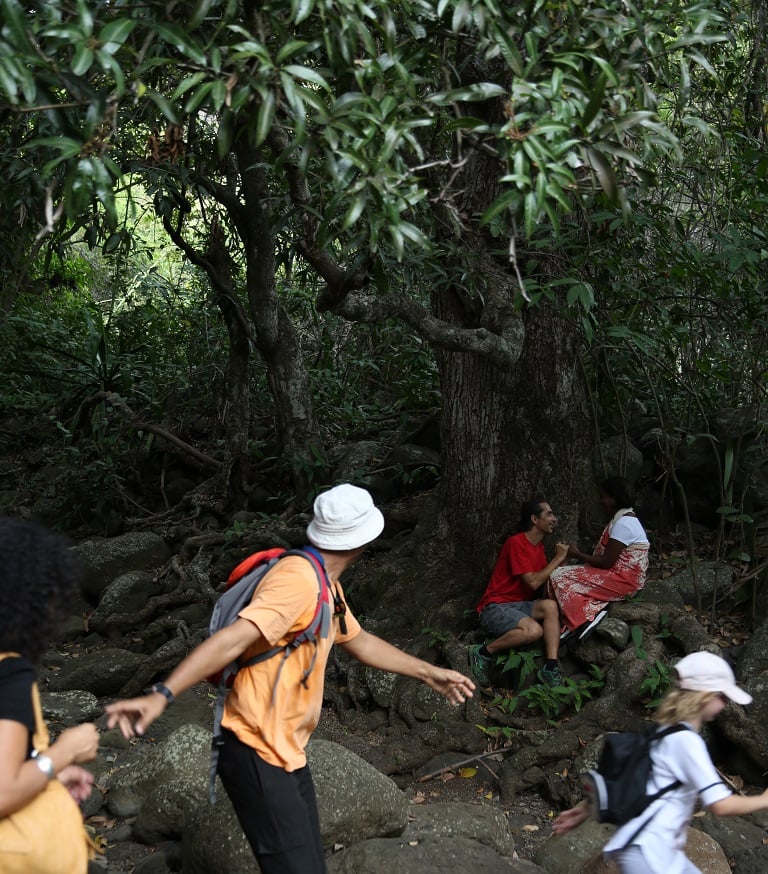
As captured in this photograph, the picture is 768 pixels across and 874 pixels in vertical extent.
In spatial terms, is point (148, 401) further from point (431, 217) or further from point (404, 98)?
point (404, 98)

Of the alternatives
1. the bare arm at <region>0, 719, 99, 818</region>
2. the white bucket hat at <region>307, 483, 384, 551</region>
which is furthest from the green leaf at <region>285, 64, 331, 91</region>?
the bare arm at <region>0, 719, 99, 818</region>

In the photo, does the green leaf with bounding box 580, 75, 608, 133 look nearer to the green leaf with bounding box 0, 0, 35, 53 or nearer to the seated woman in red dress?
the green leaf with bounding box 0, 0, 35, 53

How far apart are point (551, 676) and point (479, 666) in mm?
472

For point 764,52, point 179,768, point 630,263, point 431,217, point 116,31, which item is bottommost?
point 179,768

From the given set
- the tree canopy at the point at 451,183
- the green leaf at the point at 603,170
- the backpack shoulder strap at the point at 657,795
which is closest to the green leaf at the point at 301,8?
the tree canopy at the point at 451,183

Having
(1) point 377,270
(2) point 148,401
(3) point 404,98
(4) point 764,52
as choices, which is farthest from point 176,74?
(2) point 148,401

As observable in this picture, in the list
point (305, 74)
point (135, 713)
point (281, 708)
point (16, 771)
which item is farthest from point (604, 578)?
point (16, 771)

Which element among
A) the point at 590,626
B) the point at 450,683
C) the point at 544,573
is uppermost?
the point at 450,683

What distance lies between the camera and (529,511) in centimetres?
633

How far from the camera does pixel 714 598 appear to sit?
6625 mm

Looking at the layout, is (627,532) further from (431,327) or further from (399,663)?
(399,663)

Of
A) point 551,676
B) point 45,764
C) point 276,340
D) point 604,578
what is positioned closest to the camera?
point 45,764

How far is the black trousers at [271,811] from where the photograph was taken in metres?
2.96

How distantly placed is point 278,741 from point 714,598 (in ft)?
14.5
